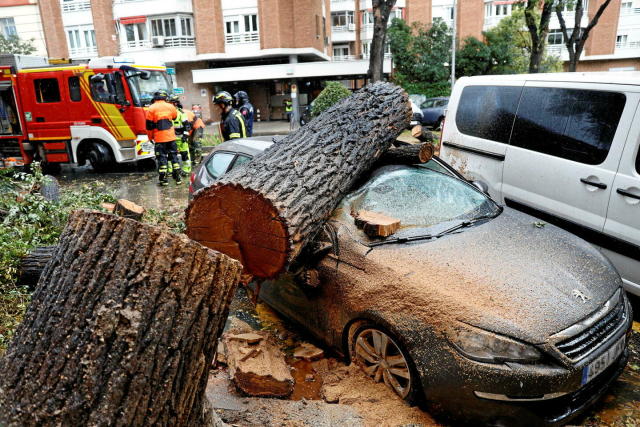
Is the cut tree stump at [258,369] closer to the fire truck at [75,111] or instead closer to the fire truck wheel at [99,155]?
the fire truck at [75,111]

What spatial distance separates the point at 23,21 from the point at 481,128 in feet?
134

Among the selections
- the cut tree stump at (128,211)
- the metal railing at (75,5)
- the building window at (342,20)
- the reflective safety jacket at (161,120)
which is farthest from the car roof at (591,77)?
the building window at (342,20)

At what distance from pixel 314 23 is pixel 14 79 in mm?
21151

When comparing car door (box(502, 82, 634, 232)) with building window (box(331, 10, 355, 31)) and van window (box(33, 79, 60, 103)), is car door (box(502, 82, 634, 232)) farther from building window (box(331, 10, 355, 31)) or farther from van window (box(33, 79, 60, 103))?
building window (box(331, 10, 355, 31))

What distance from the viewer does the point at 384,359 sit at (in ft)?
9.71

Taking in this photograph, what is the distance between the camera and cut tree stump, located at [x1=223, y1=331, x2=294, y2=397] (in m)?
2.95

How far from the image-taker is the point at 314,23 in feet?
96.8

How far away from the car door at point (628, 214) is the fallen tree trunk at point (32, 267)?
4966 millimetres

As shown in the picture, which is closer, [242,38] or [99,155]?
[99,155]

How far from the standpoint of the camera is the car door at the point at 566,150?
13.2 ft

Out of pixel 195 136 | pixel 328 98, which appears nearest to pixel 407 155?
pixel 195 136

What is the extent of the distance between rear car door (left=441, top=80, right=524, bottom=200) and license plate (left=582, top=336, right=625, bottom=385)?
2471 millimetres

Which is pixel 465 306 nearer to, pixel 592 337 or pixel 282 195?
pixel 592 337

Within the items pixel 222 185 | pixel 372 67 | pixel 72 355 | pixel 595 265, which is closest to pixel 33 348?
pixel 72 355
